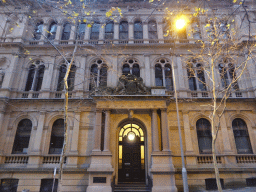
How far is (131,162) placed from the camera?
1518cm

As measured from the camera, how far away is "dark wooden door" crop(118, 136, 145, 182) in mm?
14750

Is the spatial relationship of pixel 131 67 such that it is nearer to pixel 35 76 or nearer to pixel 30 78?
pixel 35 76

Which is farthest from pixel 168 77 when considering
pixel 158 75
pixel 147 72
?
pixel 147 72

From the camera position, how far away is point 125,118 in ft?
50.9

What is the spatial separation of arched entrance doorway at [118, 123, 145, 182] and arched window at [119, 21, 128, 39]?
10.1 metres

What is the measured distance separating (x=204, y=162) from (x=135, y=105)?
24.1 ft

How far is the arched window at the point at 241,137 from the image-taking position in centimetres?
1538

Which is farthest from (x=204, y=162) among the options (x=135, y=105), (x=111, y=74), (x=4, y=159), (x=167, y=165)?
(x=4, y=159)

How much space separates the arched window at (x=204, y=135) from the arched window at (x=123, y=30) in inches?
472

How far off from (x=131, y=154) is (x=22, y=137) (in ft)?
→ 32.2

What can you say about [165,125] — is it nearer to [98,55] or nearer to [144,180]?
[144,180]

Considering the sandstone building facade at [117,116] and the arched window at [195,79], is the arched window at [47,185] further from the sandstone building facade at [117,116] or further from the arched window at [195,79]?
the arched window at [195,79]

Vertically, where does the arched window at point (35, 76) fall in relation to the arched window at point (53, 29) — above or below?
below

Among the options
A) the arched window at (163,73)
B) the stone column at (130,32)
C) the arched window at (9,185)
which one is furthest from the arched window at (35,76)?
the arched window at (163,73)
